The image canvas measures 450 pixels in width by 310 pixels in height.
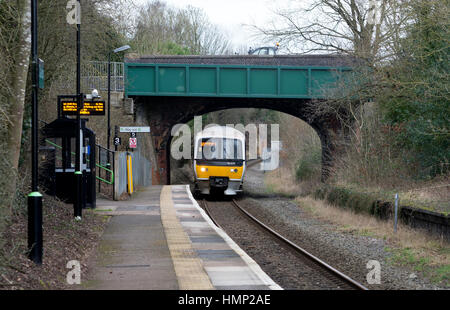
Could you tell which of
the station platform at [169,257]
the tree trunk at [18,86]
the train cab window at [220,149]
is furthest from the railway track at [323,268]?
the train cab window at [220,149]

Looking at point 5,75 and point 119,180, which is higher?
point 5,75

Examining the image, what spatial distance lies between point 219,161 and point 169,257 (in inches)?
598

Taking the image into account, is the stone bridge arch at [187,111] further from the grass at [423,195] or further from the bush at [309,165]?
the grass at [423,195]

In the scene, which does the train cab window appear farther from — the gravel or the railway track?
the railway track

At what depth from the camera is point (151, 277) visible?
27.6 feet

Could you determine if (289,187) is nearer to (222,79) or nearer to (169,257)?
(222,79)

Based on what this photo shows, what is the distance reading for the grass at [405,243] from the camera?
32.7 feet

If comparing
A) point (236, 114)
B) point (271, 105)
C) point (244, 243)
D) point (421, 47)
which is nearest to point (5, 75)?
point (244, 243)

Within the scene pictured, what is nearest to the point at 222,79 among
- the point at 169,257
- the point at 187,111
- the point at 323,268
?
the point at 187,111

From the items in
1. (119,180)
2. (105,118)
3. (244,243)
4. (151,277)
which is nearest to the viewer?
(151,277)

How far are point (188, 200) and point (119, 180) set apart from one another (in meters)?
2.73

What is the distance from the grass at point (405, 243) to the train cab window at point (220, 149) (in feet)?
24.0

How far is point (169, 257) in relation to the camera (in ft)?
32.8

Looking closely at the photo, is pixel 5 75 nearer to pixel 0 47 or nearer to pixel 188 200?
pixel 0 47
